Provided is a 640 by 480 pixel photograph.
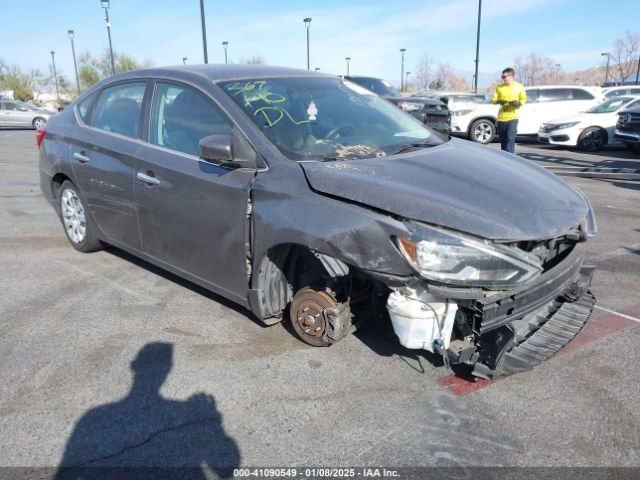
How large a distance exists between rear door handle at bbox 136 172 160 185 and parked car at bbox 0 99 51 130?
2552 cm

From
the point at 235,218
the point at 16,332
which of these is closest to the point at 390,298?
the point at 235,218

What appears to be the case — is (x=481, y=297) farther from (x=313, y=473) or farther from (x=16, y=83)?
(x=16, y=83)

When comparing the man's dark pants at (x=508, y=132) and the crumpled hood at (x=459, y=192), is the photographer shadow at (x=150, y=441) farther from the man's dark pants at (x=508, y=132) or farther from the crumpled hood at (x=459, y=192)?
the man's dark pants at (x=508, y=132)

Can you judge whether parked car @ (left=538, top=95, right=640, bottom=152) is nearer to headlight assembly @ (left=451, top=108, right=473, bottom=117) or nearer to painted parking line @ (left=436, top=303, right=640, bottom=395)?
headlight assembly @ (left=451, top=108, right=473, bottom=117)

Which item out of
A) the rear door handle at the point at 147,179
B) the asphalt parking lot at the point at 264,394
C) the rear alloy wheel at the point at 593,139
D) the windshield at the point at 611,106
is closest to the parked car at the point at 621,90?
the windshield at the point at 611,106

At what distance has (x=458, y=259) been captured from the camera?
2.56 meters

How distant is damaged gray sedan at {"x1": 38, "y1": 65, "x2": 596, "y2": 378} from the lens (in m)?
2.65

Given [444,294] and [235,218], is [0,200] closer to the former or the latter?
[235,218]

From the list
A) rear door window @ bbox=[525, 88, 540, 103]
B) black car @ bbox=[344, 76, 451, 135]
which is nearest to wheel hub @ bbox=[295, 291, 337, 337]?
black car @ bbox=[344, 76, 451, 135]

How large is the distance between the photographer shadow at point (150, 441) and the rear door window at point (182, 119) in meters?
1.63

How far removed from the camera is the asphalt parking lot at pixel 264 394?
8.09 ft

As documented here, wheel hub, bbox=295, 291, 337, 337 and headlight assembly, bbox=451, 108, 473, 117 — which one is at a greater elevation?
headlight assembly, bbox=451, 108, 473, 117

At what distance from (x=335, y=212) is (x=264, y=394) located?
1074 millimetres

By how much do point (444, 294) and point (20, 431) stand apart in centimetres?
219
